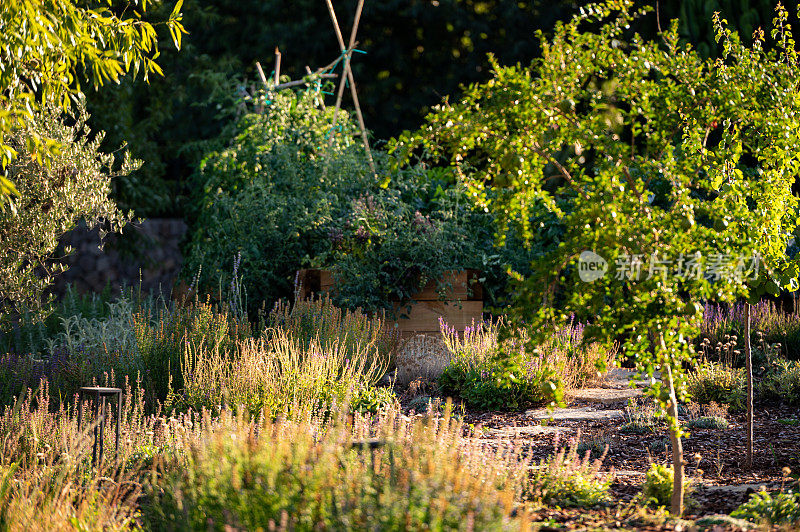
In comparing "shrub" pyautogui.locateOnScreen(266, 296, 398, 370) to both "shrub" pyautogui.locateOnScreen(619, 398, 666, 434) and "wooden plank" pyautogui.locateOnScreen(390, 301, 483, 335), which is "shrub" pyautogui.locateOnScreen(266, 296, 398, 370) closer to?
"wooden plank" pyautogui.locateOnScreen(390, 301, 483, 335)

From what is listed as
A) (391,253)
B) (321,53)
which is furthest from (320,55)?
(391,253)

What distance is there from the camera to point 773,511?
309 centimetres

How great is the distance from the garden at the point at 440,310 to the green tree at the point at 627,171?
0.01 meters

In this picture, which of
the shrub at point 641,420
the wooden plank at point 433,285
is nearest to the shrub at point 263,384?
the shrub at point 641,420


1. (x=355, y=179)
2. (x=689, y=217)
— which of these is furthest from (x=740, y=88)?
(x=355, y=179)

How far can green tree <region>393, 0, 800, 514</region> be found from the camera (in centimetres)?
304

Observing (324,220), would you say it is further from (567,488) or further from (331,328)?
(567,488)

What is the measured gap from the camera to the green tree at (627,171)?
3.04 m

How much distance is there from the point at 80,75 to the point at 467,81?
607 cm

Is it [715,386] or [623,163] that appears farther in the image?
[715,386]

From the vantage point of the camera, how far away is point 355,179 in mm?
8297

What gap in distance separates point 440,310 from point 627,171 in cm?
438

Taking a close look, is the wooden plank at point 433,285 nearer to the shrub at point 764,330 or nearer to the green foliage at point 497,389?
the green foliage at point 497,389

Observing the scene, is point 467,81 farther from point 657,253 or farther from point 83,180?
point 657,253
